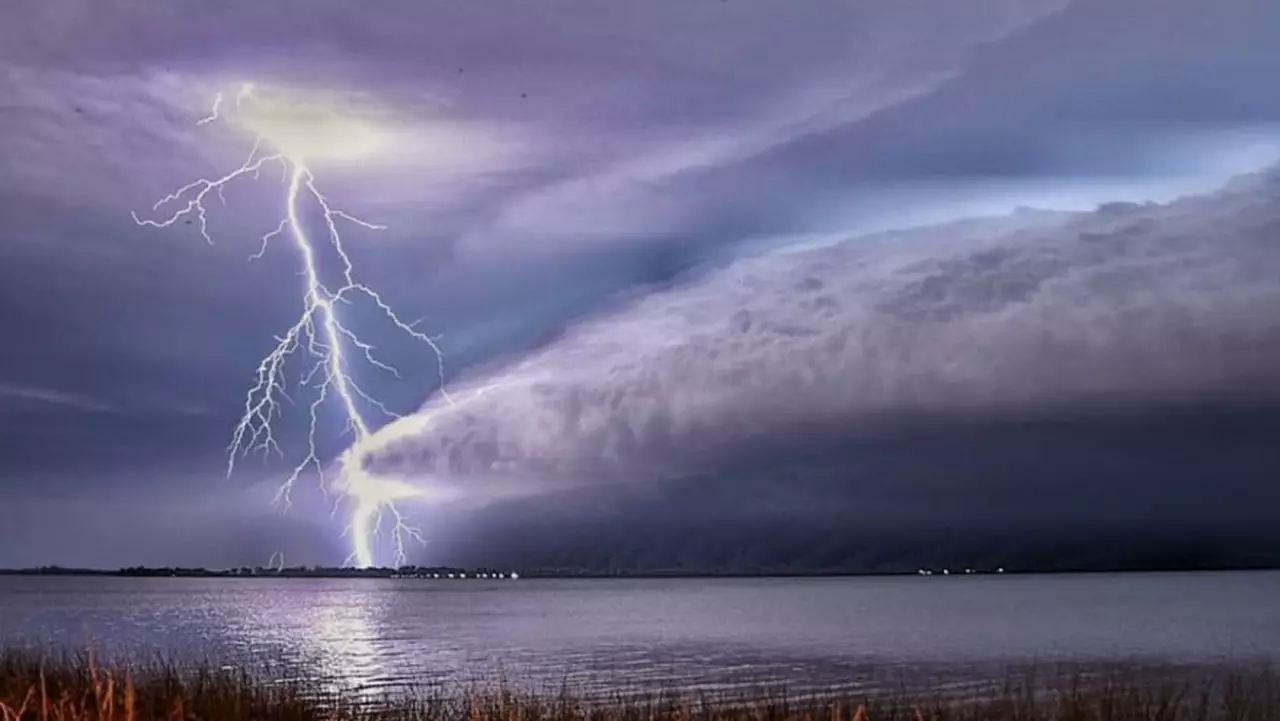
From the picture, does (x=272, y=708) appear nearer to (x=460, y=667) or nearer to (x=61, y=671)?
(x=61, y=671)

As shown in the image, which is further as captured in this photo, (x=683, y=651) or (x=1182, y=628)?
(x=1182, y=628)

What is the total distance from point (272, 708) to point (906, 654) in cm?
3265

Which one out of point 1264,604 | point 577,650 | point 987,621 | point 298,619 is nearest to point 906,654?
point 577,650

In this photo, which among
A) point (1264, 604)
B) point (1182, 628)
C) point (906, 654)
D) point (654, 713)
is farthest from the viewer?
point (1264, 604)

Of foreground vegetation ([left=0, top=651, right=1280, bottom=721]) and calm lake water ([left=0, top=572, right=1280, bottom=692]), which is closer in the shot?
foreground vegetation ([left=0, top=651, right=1280, bottom=721])

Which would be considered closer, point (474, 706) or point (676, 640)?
point (474, 706)

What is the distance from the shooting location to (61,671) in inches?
891

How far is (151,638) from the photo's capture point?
60.6 meters

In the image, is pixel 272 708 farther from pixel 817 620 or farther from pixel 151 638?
pixel 817 620

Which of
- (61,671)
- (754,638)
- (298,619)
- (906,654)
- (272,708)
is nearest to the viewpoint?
(272,708)

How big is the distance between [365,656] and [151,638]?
53.4 ft

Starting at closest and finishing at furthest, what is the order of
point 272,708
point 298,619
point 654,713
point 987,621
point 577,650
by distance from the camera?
point 654,713 < point 272,708 < point 577,650 < point 987,621 < point 298,619

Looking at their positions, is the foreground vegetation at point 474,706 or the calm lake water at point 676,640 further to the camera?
the calm lake water at point 676,640

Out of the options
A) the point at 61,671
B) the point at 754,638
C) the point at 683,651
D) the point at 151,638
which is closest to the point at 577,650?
the point at 683,651
